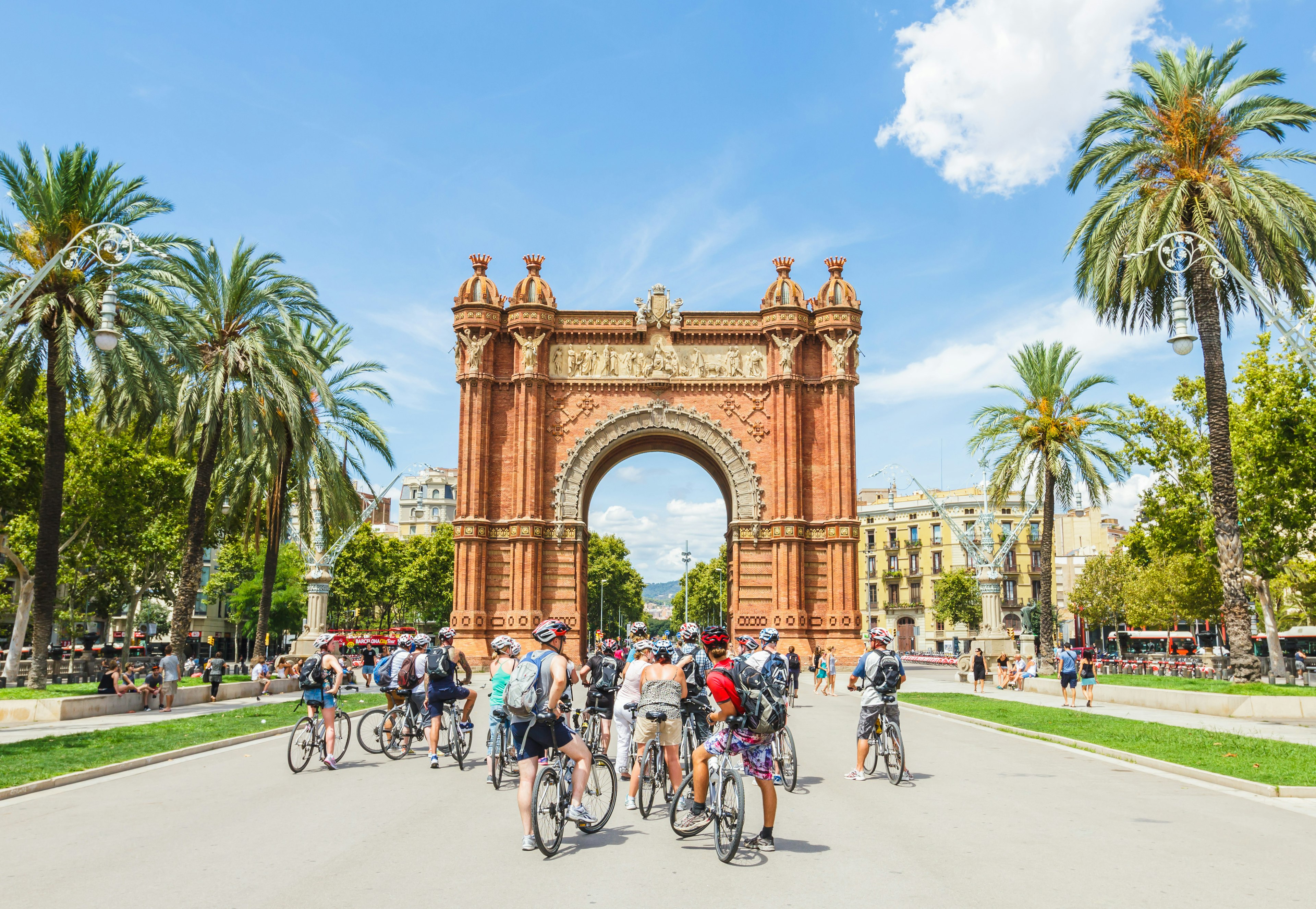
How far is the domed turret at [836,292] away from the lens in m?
42.2

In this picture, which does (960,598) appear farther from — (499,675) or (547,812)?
(547,812)

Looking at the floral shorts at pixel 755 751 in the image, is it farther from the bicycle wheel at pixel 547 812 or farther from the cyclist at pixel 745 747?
the bicycle wheel at pixel 547 812

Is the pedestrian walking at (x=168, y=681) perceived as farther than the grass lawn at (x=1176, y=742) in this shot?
Yes

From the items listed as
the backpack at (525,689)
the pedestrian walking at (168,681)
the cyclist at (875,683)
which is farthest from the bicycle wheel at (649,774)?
the pedestrian walking at (168,681)

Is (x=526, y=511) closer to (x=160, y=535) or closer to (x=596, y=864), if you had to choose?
(x=160, y=535)

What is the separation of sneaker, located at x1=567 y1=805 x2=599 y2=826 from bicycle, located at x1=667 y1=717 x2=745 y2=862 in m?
1.02

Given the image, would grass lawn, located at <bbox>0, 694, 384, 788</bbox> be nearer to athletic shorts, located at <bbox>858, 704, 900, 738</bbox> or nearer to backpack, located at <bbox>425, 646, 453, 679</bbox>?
backpack, located at <bbox>425, 646, 453, 679</bbox>

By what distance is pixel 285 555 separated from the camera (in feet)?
231

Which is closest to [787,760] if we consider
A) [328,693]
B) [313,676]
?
[328,693]

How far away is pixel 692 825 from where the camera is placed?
343 inches

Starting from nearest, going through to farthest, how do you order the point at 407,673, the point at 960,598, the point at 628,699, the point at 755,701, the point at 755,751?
1. the point at 755,701
2. the point at 755,751
3. the point at 628,699
4. the point at 407,673
5. the point at 960,598

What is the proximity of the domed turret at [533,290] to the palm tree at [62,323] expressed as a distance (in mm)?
19490

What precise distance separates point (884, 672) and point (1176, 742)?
23.7 ft

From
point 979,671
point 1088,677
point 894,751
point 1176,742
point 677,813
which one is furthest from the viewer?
point 979,671
